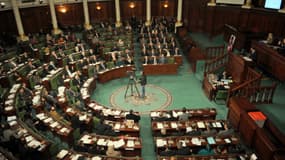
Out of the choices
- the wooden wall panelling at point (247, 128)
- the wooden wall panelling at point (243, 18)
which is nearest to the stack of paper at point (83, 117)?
the wooden wall panelling at point (247, 128)

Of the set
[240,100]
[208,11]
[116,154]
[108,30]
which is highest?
[208,11]

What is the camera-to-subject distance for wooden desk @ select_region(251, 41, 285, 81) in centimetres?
1176

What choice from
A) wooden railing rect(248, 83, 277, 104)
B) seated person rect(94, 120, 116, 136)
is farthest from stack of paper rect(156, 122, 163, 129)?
wooden railing rect(248, 83, 277, 104)

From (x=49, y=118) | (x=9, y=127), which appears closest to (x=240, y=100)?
(x=49, y=118)

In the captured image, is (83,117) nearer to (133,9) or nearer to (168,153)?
(168,153)

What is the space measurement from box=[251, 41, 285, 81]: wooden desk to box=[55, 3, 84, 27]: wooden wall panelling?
1677 centimetres

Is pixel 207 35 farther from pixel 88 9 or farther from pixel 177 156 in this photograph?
pixel 177 156

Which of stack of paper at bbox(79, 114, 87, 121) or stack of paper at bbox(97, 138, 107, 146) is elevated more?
stack of paper at bbox(79, 114, 87, 121)

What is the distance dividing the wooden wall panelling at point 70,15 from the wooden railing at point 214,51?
13399mm

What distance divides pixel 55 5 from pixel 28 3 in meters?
2.44

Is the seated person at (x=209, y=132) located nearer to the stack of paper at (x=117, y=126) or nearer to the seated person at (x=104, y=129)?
the stack of paper at (x=117, y=126)

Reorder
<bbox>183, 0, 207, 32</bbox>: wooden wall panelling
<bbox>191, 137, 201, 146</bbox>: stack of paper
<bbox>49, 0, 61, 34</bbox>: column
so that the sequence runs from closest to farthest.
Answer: <bbox>191, 137, 201, 146</bbox>: stack of paper < <bbox>183, 0, 207, 32</bbox>: wooden wall panelling < <bbox>49, 0, 61, 34</bbox>: column

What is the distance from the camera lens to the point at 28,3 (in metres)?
21.1

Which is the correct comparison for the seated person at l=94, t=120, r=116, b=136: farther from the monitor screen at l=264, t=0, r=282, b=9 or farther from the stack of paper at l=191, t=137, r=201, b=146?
the monitor screen at l=264, t=0, r=282, b=9
